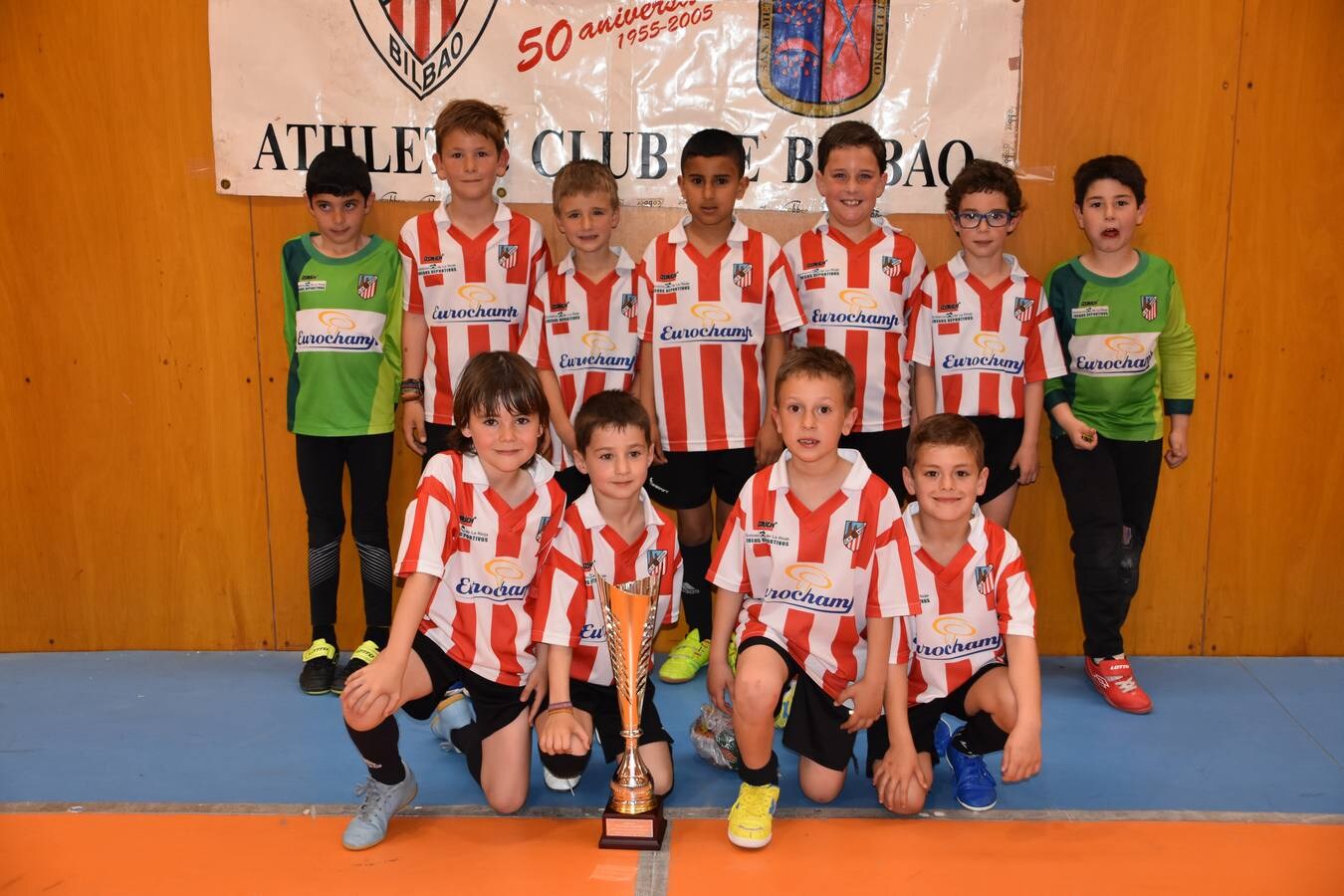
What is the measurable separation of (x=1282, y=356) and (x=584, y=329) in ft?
7.72

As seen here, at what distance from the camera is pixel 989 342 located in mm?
3293

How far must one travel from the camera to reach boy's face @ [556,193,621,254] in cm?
324

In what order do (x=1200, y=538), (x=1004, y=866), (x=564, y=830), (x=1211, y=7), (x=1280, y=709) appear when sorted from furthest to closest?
(x=1200, y=538), (x=1211, y=7), (x=1280, y=709), (x=564, y=830), (x=1004, y=866)

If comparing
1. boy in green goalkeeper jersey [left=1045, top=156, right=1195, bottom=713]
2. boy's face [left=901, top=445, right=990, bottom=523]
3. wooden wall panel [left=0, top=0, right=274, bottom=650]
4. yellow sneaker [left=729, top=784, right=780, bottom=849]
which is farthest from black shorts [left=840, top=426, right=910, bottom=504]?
wooden wall panel [left=0, top=0, right=274, bottom=650]

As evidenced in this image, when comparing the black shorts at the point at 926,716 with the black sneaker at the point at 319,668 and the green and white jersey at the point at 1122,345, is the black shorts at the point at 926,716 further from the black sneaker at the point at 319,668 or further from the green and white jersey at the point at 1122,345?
the black sneaker at the point at 319,668

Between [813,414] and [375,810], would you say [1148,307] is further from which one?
[375,810]

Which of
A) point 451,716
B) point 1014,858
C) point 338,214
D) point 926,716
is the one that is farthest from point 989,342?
point 338,214

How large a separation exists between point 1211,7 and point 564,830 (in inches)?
126

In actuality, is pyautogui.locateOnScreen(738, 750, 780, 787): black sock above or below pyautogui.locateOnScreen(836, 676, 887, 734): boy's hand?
below

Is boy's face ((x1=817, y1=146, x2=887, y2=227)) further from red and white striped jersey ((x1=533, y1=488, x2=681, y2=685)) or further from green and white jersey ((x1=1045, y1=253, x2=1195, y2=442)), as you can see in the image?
red and white striped jersey ((x1=533, y1=488, x2=681, y2=685))

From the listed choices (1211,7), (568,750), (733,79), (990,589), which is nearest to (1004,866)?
(990,589)

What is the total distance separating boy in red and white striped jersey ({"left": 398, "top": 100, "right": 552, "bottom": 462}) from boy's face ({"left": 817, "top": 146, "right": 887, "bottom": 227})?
0.94 metres

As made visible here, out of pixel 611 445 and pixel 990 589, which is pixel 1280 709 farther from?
pixel 611 445

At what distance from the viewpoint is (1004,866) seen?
2.34 m
